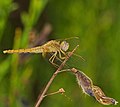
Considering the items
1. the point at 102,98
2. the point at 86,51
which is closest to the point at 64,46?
the point at 102,98

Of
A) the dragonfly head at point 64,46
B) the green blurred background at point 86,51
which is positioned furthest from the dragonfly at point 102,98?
the green blurred background at point 86,51

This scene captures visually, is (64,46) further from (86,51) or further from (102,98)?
(86,51)

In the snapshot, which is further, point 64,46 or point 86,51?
point 86,51

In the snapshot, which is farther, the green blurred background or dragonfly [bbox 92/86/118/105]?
the green blurred background

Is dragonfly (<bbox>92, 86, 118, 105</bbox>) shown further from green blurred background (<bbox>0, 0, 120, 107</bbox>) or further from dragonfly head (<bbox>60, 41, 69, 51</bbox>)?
green blurred background (<bbox>0, 0, 120, 107</bbox>)

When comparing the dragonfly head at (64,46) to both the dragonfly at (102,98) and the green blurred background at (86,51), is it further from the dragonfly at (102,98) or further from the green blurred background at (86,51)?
the green blurred background at (86,51)

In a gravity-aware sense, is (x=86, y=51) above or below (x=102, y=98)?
below

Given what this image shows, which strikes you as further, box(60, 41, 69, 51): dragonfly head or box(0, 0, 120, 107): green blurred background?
box(0, 0, 120, 107): green blurred background

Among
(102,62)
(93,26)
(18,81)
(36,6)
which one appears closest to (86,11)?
(93,26)

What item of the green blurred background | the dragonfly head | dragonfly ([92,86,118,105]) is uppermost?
the dragonfly head

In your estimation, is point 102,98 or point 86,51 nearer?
point 102,98

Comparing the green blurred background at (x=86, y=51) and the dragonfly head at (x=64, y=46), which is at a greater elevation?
the dragonfly head at (x=64, y=46)

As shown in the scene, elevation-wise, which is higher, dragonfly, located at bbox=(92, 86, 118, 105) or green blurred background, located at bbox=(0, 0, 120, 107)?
dragonfly, located at bbox=(92, 86, 118, 105)

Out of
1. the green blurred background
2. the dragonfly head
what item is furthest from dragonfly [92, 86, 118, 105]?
the green blurred background
